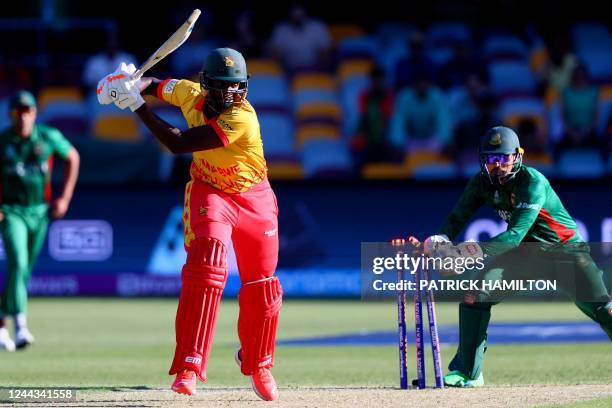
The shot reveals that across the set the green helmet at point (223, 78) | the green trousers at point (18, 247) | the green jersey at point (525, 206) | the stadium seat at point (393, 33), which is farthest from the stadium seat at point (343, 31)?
the green helmet at point (223, 78)

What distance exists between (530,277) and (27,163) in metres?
4.71

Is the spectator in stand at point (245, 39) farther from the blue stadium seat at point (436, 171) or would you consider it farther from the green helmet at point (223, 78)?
the green helmet at point (223, 78)

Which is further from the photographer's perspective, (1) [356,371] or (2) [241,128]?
(1) [356,371]

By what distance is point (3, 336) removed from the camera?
10.3 m

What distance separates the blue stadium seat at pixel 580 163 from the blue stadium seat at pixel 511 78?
1.88m

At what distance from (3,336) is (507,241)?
16.1 feet

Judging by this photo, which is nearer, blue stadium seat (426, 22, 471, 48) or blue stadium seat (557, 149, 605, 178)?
blue stadium seat (557, 149, 605, 178)

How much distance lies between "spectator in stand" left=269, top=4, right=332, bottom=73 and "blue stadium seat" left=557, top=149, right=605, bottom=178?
395 centimetres

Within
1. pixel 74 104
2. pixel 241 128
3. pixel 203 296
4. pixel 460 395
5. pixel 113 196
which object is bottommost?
pixel 460 395

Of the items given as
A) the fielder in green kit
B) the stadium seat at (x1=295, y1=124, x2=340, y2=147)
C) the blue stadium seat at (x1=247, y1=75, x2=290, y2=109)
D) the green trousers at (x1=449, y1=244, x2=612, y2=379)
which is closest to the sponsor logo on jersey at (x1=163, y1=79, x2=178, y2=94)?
the green trousers at (x1=449, y1=244, x2=612, y2=379)

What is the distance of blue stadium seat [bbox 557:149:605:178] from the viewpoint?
15.6m

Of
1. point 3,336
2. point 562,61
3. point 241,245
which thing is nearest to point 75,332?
point 3,336

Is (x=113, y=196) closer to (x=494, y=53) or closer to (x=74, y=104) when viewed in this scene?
(x=74, y=104)

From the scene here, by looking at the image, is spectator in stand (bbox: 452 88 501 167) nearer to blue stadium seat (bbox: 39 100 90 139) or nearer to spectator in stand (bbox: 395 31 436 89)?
spectator in stand (bbox: 395 31 436 89)
